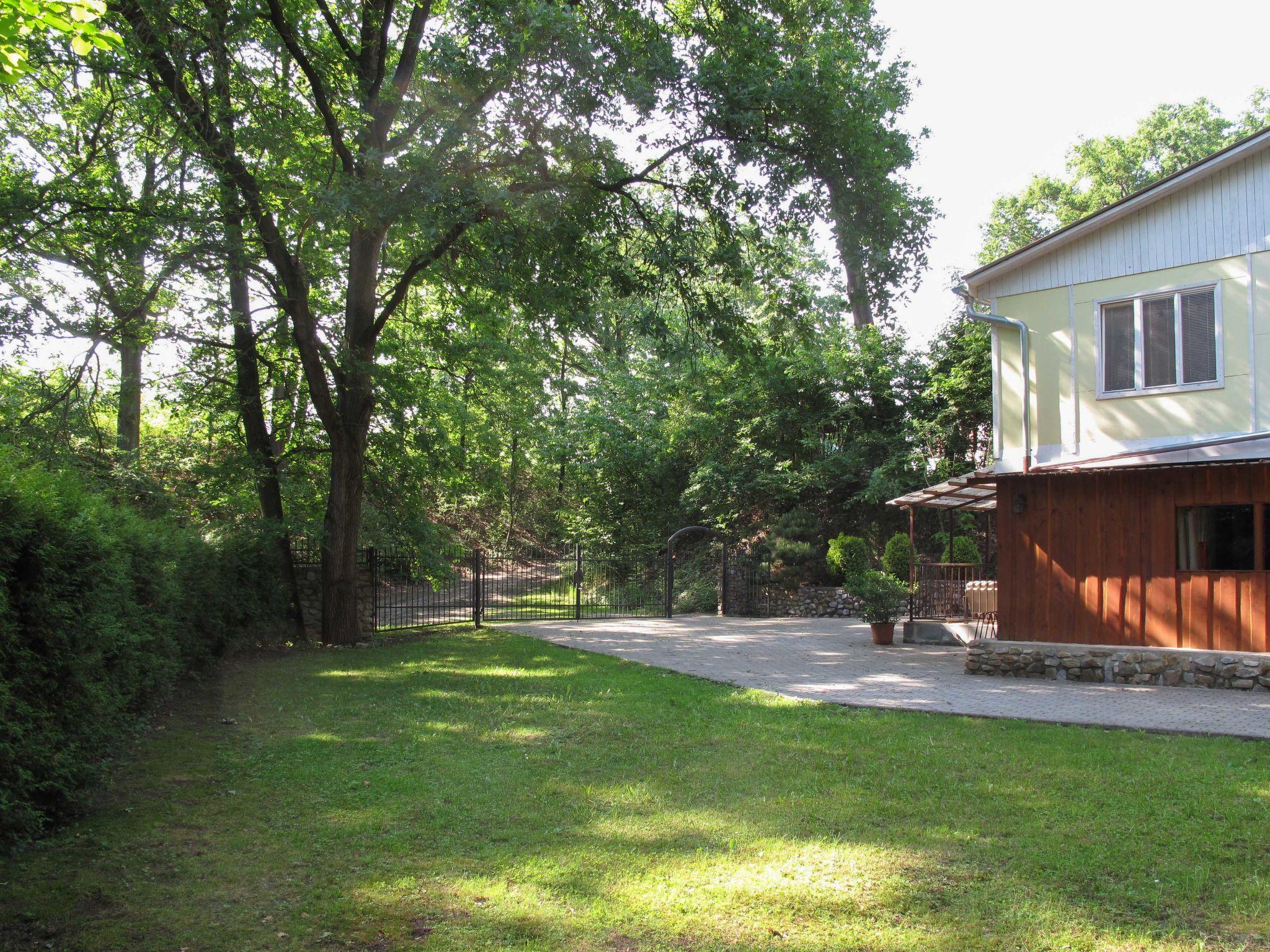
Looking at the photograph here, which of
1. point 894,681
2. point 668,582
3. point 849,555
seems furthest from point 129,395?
point 849,555

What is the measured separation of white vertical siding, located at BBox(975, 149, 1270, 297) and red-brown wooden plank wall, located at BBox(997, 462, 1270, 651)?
273 centimetres

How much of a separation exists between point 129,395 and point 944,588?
15.8 m

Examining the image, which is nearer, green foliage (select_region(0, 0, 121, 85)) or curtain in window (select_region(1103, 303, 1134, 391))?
green foliage (select_region(0, 0, 121, 85))

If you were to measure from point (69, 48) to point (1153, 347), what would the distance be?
14.5 meters

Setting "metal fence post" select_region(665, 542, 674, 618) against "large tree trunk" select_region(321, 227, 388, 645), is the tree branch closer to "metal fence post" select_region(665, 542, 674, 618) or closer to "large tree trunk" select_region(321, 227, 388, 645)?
"large tree trunk" select_region(321, 227, 388, 645)

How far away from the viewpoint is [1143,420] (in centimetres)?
1147

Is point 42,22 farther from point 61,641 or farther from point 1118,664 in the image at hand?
point 1118,664

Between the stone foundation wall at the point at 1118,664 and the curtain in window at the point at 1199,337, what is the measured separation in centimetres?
345

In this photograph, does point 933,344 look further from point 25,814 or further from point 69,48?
point 25,814

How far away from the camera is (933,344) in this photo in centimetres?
2353

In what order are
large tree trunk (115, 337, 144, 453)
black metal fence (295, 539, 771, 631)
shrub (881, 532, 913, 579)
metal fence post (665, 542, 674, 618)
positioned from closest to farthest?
large tree trunk (115, 337, 144, 453)
black metal fence (295, 539, 771, 631)
shrub (881, 532, 913, 579)
metal fence post (665, 542, 674, 618)

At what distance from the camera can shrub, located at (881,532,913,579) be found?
747 inches

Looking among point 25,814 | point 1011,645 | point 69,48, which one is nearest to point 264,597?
point 69,48

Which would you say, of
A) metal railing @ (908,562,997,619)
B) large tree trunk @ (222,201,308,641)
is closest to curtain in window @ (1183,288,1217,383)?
metal railing @ (908,562,997,619)
